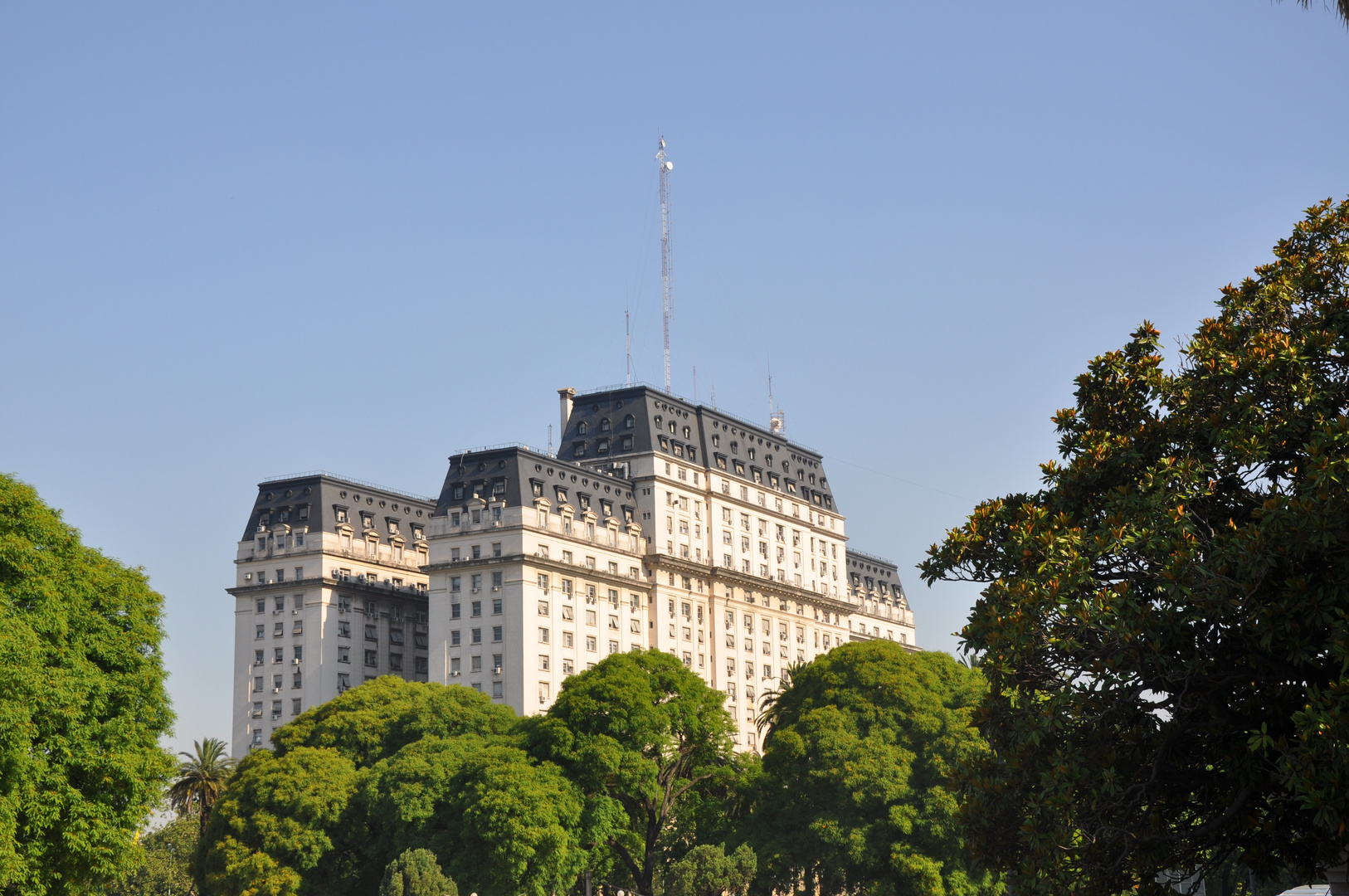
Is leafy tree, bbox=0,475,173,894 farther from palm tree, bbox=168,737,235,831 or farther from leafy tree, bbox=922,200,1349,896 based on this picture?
palm tree, bbox=168,737,235,831

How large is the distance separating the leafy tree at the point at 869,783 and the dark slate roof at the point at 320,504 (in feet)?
219

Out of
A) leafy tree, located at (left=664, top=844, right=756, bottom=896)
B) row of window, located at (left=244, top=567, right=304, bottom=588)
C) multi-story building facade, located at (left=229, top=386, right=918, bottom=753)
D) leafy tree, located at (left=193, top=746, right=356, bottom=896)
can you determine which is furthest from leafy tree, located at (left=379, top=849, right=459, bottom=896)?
row of window, located at (left=244, top=567, right=304, bottom=588)

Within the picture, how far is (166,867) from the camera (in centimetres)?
10619

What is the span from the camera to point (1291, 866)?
25969 millimetres

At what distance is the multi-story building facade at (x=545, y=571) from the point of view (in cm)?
13250

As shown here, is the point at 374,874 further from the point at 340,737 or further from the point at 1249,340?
the point at 1249,340

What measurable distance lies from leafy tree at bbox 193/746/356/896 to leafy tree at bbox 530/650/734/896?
1237 centimetres

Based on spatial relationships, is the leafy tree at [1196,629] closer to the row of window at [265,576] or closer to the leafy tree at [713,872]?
the leafy tree at [713,872]

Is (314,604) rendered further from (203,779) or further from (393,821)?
(393,821)

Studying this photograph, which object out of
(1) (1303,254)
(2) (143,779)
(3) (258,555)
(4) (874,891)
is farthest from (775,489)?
(1) (1303,254)

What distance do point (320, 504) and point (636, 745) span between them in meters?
63.8

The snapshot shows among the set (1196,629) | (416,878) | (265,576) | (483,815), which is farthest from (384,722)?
(1196,629)

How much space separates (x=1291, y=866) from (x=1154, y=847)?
268 centimetres

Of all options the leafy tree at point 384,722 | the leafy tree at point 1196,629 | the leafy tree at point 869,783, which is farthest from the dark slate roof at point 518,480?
the leafy tree at point 1196,629
